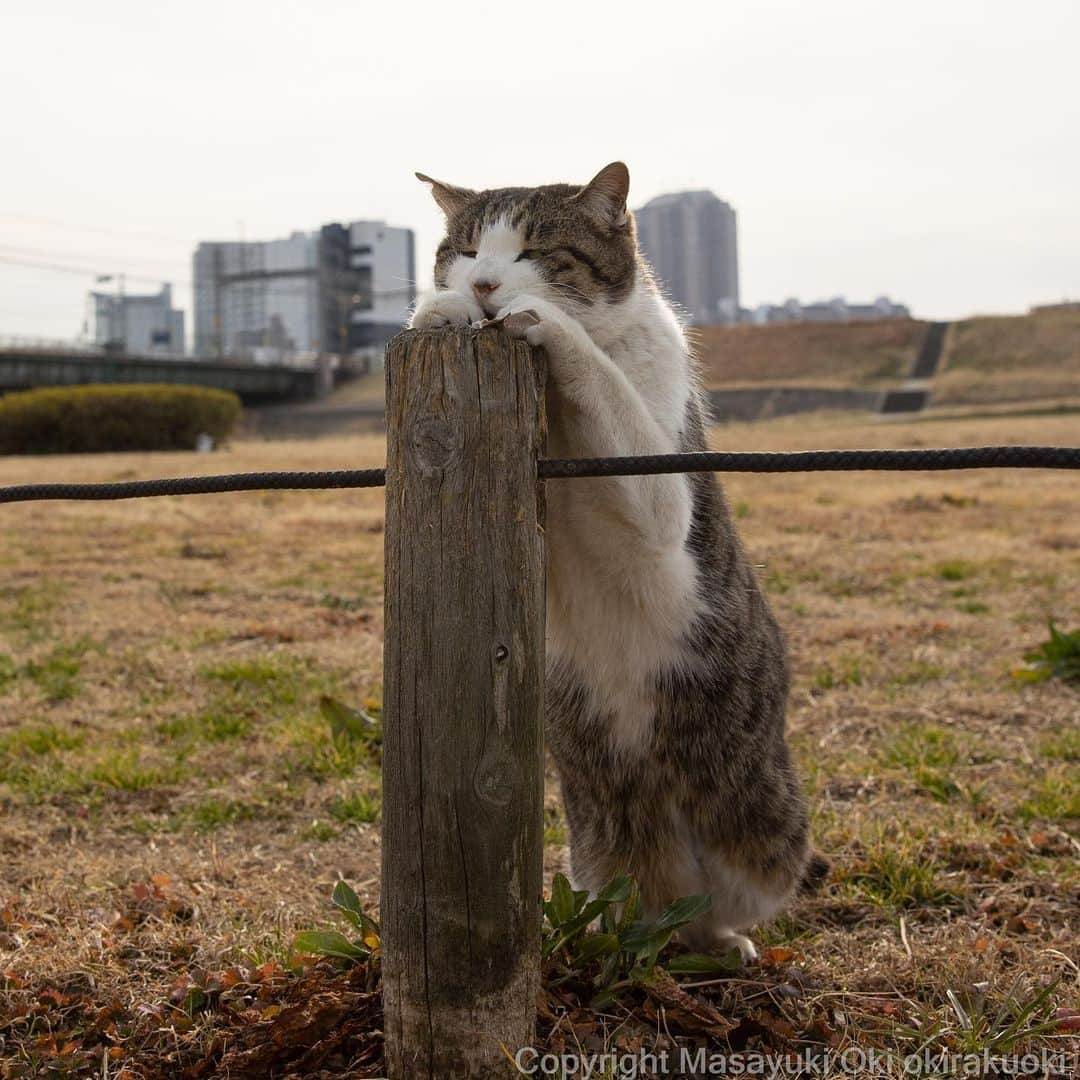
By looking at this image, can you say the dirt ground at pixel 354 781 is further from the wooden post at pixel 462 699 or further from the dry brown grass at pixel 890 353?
the dry brown grass at pixel 890 353

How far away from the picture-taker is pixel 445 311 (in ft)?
7.16

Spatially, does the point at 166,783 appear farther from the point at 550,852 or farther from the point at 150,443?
the point at 150,443

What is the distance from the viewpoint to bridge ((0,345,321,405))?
3769 centimetres

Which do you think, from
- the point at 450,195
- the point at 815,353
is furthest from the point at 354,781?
the point at 815,353

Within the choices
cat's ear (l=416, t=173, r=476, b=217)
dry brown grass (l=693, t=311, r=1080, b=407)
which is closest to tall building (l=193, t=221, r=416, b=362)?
dry brown grass (l=693, t=311, r=1080, b=407)

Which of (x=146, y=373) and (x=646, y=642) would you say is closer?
(x=646, y=642)

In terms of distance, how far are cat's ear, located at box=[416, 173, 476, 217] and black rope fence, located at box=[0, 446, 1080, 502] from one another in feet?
3.66

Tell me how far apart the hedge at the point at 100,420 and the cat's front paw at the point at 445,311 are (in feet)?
85.4

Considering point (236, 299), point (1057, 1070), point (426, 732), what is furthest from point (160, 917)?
point (236, 299)

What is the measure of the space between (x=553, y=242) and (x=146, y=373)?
139 ft

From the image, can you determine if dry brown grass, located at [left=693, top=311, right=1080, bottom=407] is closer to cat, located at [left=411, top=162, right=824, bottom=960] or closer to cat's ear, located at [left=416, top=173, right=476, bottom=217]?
cat's ear, located at [left=416, top=173, right=476, bottom=217]

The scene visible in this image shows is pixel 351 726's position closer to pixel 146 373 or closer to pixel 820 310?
pixel 146 373

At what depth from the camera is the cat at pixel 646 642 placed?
2.35m

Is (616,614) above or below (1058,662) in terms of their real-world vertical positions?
above
